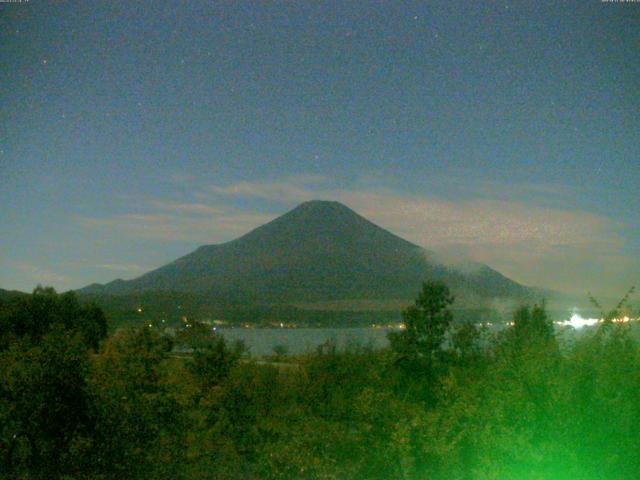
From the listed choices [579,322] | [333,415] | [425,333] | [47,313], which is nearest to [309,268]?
[47,313]

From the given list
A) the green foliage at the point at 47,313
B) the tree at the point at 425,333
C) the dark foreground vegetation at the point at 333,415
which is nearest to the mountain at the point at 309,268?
the green foliage at the point at 47,313

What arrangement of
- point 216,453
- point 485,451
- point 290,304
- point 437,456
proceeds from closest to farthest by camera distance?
point 485,451, point 437,456, point 216,453, point 290,304

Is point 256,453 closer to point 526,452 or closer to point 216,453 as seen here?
point 216,453

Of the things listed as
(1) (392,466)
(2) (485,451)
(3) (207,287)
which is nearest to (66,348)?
(1) (392,466)

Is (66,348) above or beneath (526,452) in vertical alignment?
above

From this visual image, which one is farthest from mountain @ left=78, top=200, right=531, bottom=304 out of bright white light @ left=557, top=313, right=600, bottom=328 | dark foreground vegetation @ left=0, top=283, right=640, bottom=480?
bright white light @ left=557, top=313, right=600, bottom=328

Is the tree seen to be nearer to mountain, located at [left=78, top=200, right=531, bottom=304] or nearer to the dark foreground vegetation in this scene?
the dark foreground vegetation

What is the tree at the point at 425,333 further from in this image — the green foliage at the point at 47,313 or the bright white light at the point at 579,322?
the green foliage at the point at 47,313
